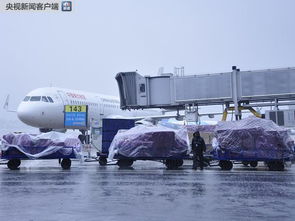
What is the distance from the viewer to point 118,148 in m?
18.2

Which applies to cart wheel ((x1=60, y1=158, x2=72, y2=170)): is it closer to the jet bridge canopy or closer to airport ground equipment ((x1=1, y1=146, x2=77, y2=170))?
airport ground equipment ((x1=1, y1=146, x2=77, y2=170))

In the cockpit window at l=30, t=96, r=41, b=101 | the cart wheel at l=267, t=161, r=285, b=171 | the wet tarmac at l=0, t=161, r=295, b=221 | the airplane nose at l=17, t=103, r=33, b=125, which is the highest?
the cockpit window at l=30, t=96, r=41, b=101

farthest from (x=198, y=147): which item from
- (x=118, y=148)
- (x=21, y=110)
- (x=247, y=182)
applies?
(x=21, y=110)

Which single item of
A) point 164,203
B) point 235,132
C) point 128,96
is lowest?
point 164,203

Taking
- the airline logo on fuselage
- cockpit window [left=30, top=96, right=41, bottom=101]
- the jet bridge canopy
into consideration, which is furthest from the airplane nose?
the jet bridge canopy

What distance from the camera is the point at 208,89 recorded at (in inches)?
905

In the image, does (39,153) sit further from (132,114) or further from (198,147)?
(132,114)

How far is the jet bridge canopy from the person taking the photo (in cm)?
2198

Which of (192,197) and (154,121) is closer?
(192,197)

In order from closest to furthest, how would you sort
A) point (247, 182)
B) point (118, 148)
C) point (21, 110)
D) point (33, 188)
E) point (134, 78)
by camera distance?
point (33, 188) → point (247, 182) → point (118, 148) → point (134, 78) → point (21, 110)

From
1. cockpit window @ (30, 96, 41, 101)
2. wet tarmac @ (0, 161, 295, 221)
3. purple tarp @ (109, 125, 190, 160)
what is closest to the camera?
wet tarmac @ (0, 161, 295, 221)

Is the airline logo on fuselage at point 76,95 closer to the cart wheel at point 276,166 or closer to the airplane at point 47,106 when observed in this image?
the airplane at point 47,106

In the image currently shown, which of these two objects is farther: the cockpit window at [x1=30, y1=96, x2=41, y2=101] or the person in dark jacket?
the cockpit window at [x1=30, y1=96, x2=41, y2=101]

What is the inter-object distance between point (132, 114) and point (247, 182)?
3633 centimetres
